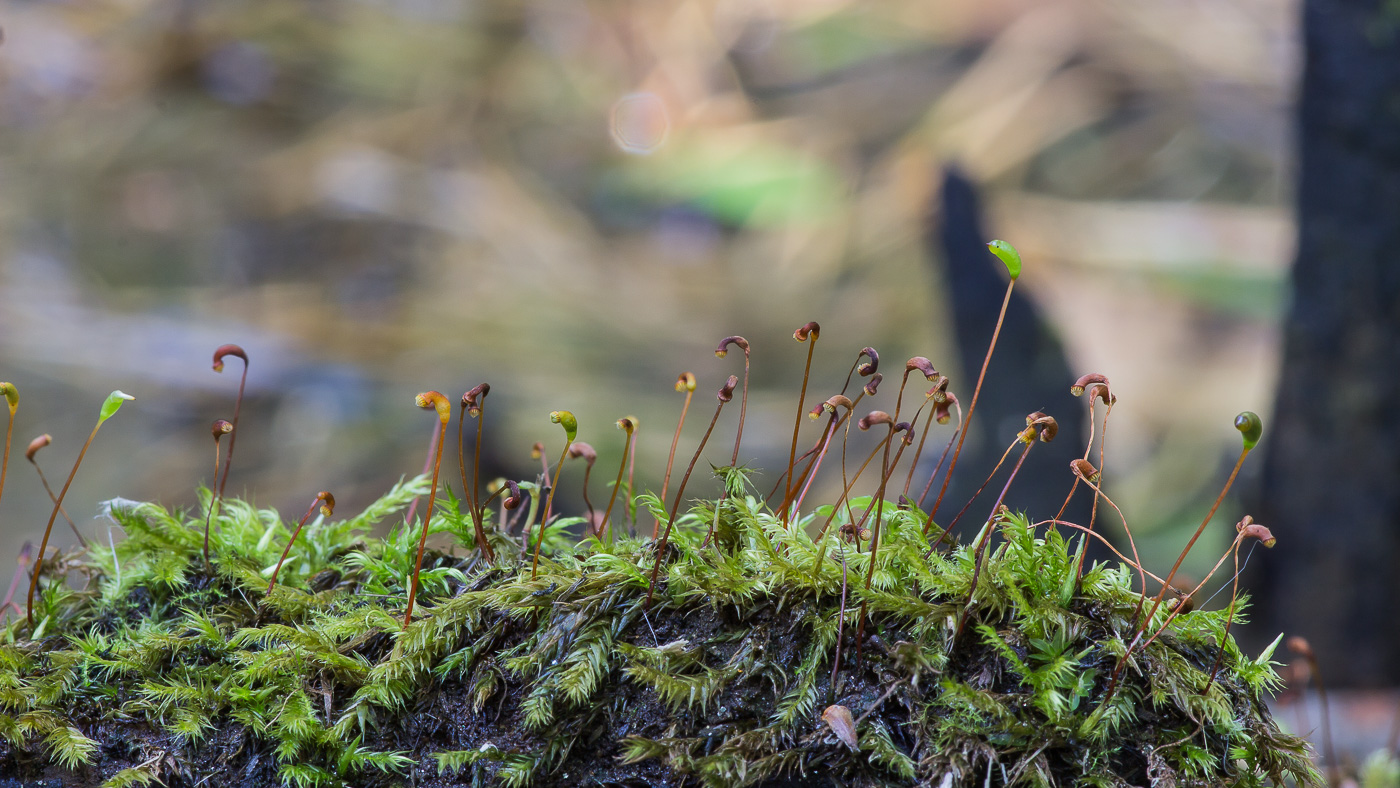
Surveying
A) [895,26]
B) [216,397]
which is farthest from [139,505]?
[895,26]

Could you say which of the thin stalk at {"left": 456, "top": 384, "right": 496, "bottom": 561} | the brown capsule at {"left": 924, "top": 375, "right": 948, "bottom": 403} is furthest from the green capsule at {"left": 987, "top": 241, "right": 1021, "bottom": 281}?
the thin stalk at {"left": 456, "top": 384, "right": 496, "bottom": 561}

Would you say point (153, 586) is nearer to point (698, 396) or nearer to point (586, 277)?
point (698, 396)

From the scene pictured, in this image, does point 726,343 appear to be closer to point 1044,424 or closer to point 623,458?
point 623,458

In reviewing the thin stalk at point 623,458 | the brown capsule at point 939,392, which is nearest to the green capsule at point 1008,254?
the brown capsule at point 939,392

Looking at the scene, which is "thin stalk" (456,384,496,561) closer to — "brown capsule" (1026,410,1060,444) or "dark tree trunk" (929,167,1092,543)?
"brown capsule" (1026,410,1060,444)

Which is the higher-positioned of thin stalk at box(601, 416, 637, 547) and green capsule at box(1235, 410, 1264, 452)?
green capsule at box(1235, 410, 1264, 452)

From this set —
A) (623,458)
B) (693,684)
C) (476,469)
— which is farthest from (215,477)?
(693,684)
